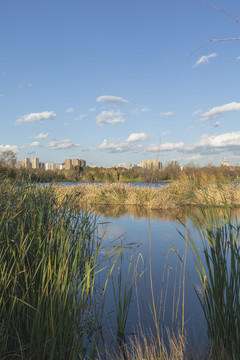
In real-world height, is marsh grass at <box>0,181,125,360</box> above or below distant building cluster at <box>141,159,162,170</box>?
below

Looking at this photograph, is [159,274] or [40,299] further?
[159,274]

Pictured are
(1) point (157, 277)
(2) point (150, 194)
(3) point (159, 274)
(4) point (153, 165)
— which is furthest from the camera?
(2) point (150, 194)

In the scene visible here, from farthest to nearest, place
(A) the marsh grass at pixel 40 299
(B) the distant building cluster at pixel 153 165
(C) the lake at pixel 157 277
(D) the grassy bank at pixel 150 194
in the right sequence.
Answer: (D) the grassy bank at pixel 150 194 → (B) the distant building cluster at pixel 153 165 → (C) the lake at pixel 157 277 → (A) the marsh grass at pixel 40 299

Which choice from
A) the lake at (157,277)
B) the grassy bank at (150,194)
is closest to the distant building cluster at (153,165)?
the lake at (157,277)

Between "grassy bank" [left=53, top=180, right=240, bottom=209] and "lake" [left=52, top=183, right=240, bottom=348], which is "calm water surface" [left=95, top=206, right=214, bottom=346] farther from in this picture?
"grassy bank" [left=53, top=180, right=240, bottom=209]

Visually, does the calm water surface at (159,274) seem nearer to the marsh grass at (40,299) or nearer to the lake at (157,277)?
the lake at (157,277)

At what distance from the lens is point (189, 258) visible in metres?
5.46

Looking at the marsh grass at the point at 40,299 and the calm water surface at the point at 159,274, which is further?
the calm water surface at the point at 159,274

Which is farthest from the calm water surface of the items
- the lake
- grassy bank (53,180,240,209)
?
grassy bank (53,180,240,209)

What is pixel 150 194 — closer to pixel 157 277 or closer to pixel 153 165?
pixel 153 165

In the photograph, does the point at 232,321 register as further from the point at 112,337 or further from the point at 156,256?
the point at 156,256

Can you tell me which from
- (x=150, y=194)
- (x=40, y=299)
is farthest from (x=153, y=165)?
(x=150, y=194)

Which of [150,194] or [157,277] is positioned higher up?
[150,194]

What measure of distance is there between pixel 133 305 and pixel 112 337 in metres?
0.78
